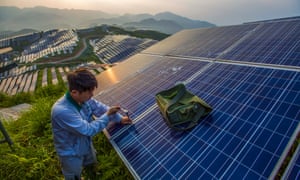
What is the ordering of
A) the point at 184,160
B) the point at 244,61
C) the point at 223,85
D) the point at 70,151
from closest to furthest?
the point at 184,160 → the point at 70,151 → the point at 223,85 → the point at 244,61

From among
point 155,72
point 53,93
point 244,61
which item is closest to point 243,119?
point 244,61

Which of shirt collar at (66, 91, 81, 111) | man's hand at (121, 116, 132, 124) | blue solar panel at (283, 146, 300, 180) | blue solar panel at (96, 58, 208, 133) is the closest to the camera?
blue solar panel at (283, 146, 300, 180)

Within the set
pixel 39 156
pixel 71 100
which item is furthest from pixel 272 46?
pixel 39 156

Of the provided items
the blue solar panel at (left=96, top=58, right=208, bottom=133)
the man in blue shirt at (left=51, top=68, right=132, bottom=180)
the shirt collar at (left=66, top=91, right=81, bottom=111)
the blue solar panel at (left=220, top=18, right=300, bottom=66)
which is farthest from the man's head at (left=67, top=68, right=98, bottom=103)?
the blue solar panel at (left=220, top=18, right=300, bottom=66)

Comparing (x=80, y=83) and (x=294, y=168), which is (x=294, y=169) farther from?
(x=80, y=83)

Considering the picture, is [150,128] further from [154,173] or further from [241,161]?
[241,161]

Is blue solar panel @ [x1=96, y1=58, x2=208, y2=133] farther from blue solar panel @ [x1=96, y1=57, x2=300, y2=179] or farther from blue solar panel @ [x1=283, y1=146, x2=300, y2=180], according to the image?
blue solar panel @ [x1=283, y1=146, x2=300, y2=180]
